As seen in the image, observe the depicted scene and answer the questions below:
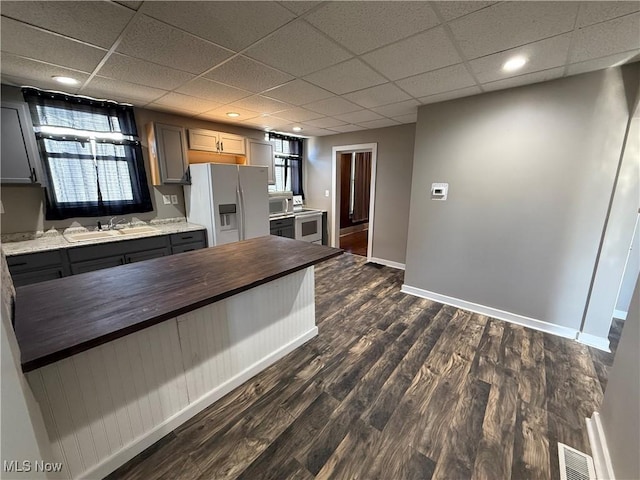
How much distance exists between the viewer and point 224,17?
4.71 ft

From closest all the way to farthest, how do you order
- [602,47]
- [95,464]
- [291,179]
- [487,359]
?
[95,464]
[602,47]
[487,359]
[291,179]

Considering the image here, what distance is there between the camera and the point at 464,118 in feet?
9.01

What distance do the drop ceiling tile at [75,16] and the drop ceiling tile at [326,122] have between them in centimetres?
255

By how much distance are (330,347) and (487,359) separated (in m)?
1.33

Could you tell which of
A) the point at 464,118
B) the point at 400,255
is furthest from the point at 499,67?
the point at 400,255

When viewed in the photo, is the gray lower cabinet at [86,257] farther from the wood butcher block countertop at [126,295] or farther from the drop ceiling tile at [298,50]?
the drop ceiling tile at [298,50]

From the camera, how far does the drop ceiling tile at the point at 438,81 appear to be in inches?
83.2

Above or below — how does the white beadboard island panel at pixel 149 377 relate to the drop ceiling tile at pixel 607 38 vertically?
below

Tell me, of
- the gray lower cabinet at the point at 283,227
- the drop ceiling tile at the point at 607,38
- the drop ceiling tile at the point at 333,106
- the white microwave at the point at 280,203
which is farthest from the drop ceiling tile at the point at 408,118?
the gray lower cabinet at the point at 283,227

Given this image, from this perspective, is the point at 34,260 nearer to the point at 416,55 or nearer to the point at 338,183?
the point at 416,55

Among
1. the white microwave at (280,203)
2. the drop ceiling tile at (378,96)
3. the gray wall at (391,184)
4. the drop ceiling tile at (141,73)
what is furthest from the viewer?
the white microwave at (280,203)

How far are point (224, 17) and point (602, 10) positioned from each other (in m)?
2.02

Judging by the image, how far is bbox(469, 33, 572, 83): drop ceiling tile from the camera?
66.1 inches

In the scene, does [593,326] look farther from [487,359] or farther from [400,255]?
[400,255]
